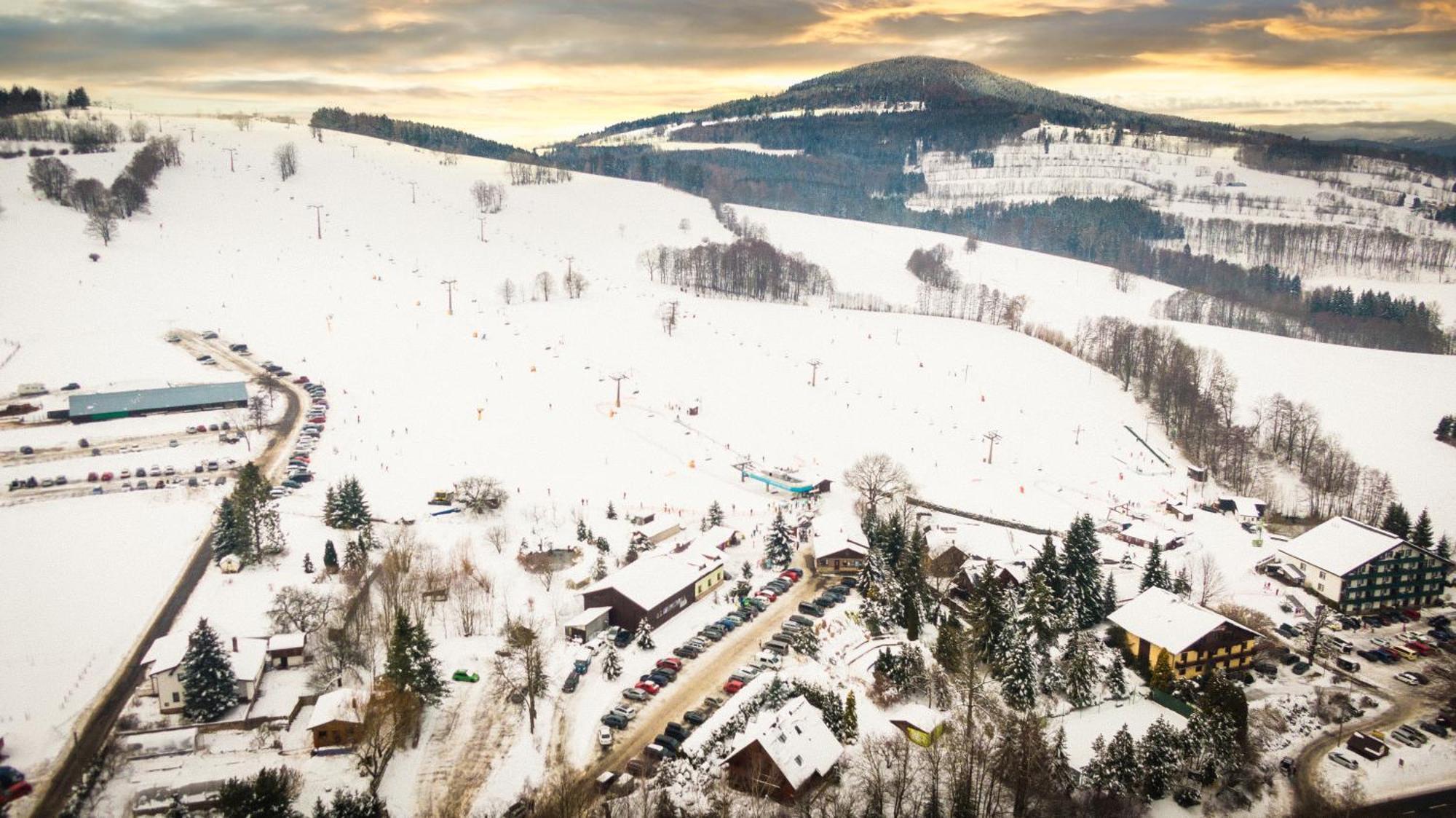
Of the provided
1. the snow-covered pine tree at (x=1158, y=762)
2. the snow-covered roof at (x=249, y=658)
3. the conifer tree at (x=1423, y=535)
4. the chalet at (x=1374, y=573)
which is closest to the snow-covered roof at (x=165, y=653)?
the snow-covered roof at (x=249, y=658)

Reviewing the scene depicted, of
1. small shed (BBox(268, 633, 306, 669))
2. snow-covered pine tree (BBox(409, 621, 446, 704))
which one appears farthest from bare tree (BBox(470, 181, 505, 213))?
snow-covered pine tree (BBox(409, 621, 446, 704))

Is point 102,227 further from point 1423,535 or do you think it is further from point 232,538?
point 1423,535

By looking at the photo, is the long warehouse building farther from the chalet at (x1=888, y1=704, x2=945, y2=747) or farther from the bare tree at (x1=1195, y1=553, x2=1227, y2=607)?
the bare tree at (x1=1195, y1=553, x2=1227, y2=607)

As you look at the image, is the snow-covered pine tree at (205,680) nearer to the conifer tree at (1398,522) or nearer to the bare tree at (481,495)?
the bare tree at (481,495)

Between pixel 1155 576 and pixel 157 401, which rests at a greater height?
pixel 157 401

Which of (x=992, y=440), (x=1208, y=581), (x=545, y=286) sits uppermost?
(x=545, y=286)

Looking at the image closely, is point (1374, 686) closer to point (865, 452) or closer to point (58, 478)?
point (865, 452)

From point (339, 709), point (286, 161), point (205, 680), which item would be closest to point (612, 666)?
point (339, 709)

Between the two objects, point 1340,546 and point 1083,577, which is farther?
point 1340,546
